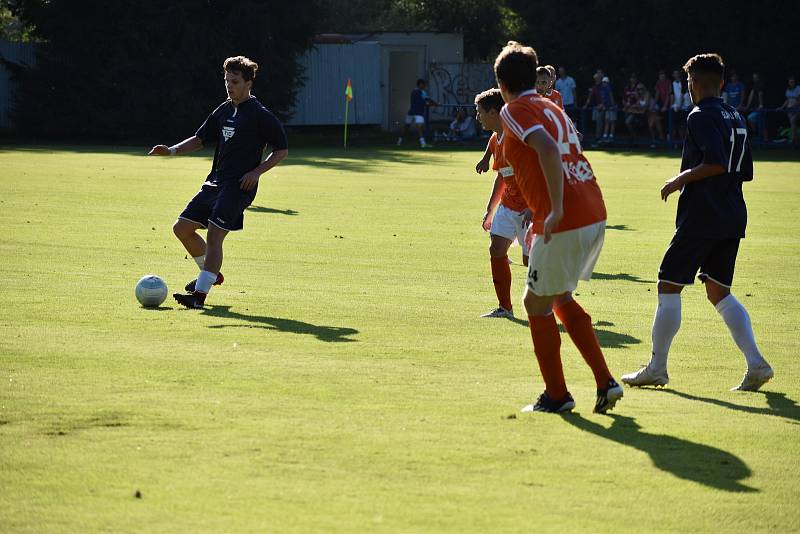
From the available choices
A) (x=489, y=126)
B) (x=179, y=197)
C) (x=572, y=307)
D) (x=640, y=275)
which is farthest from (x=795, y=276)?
(x=179, y=197)

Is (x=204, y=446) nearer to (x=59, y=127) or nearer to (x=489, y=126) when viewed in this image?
(x=489, y=126)

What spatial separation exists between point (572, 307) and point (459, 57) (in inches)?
1935

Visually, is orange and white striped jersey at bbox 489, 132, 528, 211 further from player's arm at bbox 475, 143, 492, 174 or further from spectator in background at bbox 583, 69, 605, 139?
spectator in background at bbox 583, 69, 605, 139

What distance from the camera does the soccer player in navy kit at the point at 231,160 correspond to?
1088 centimetres

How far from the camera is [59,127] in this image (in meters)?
44.3

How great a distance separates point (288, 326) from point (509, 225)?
2329 mm

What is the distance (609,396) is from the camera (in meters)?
6.89

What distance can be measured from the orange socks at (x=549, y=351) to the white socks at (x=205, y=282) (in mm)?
4476

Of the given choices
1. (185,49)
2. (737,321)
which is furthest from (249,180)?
(185,49)

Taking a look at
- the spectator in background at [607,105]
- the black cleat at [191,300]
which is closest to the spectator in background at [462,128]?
the spectator in background at [607,105]

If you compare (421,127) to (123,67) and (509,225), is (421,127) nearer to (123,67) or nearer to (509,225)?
(123,67)

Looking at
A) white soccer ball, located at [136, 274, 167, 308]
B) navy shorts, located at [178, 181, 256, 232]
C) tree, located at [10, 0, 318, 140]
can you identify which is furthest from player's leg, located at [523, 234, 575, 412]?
tree, located at [10, 0, 318, 140]

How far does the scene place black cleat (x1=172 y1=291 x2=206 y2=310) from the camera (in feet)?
34.4

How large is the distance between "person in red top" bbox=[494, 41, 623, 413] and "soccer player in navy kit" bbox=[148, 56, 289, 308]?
14.5 ft
